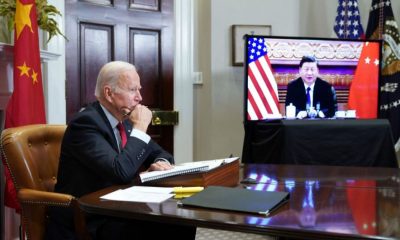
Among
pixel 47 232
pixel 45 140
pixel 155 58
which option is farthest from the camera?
pixel 155 58

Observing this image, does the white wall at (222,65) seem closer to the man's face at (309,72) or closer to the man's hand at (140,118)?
the man's face at (309,72)

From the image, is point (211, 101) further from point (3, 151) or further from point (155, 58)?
point (3, 151)

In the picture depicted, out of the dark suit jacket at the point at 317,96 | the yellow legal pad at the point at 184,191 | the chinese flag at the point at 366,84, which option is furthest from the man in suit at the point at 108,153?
the chinese flag at the point at 366,84

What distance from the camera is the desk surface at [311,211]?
99 centimetres

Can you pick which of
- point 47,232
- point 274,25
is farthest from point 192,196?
point 274,25

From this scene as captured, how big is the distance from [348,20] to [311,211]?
126 inches

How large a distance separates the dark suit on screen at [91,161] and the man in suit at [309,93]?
216cm

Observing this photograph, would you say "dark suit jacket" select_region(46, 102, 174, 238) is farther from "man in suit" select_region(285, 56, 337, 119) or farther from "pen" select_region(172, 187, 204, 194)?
"man in suit" select_region(285, 56, 337, 119)

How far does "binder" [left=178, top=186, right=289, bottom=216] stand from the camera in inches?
44.9

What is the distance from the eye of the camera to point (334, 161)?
11.1ft

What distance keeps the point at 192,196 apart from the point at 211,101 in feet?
8.91

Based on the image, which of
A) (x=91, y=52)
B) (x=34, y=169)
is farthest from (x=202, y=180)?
(x=91, y=52)

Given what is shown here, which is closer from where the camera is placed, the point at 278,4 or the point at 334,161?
the point at 334,161

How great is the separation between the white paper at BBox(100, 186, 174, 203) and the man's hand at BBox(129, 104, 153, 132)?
0.33 meters
